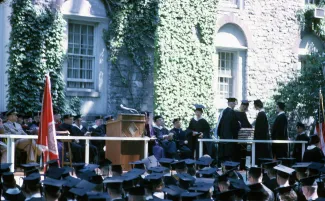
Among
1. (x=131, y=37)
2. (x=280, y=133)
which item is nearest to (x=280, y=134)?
(x=280, y=133)

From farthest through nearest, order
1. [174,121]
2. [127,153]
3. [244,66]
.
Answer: [244,66] < [174,121] < [127,153]

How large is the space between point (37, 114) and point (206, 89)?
6.07 m

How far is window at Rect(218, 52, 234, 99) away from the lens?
23906mm

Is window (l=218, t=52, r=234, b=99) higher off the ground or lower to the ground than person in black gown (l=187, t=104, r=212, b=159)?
higher

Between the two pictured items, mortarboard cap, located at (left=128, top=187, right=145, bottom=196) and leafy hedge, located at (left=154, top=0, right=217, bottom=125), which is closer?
mortarboard cap, located at (left=128, top=187, right=145, bottom=196)

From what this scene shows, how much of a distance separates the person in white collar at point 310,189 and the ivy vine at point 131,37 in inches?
428

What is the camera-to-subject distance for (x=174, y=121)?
2017 centimetres

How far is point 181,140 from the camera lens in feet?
63.9

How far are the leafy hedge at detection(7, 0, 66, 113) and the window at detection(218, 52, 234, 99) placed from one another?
6200 millimetres

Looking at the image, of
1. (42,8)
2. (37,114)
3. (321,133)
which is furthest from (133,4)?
(321,133)

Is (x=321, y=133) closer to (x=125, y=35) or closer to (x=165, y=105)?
(x=165, y=105)

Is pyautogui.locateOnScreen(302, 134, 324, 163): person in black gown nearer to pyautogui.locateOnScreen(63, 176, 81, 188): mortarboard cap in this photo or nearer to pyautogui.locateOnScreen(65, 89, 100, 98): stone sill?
pyautogui.locateOnScreen(65, 89, 100, 98): stone sill

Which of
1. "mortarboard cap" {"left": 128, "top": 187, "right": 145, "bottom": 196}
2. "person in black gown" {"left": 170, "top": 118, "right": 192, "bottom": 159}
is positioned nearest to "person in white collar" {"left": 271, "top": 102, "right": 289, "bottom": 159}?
"person in black gown" {"left": 170, "top": 118, "right": 192, "bottom": 159}

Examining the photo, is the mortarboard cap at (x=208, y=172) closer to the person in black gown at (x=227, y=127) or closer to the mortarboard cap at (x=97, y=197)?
the mortarboard cap at (x=97, y=197)
